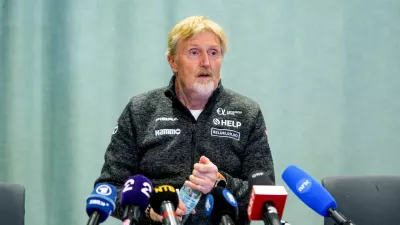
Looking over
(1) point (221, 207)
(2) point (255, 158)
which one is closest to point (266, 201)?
(1) point (221, 207)

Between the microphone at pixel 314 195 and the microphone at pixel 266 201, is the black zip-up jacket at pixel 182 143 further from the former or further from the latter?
the microphone at pixel 266 201

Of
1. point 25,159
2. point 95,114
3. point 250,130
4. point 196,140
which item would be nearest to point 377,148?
point 250,130

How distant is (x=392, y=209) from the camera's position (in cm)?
221

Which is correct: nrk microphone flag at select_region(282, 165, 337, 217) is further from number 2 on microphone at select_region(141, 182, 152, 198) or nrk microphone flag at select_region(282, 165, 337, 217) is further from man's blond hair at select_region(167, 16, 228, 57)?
man's blond hair at select_region(167, 16, 228, 57)

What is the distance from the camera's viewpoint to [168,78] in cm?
316

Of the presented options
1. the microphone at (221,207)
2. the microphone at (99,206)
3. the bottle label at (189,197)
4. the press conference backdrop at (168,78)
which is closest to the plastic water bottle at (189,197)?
the bottle label at (189,197)

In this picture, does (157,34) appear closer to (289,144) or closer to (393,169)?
(289,144)

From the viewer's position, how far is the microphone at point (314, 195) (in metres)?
1.26

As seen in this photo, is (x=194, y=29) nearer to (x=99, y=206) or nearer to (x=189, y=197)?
(x=189, y=197)

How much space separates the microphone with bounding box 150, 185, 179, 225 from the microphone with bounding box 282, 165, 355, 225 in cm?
36

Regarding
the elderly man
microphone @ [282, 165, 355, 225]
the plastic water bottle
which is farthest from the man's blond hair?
microphone @ [282, 165, 355, 225]

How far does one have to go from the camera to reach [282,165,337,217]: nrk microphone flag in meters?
1.27

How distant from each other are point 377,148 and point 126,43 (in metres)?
1.85

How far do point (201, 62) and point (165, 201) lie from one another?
1099mm
